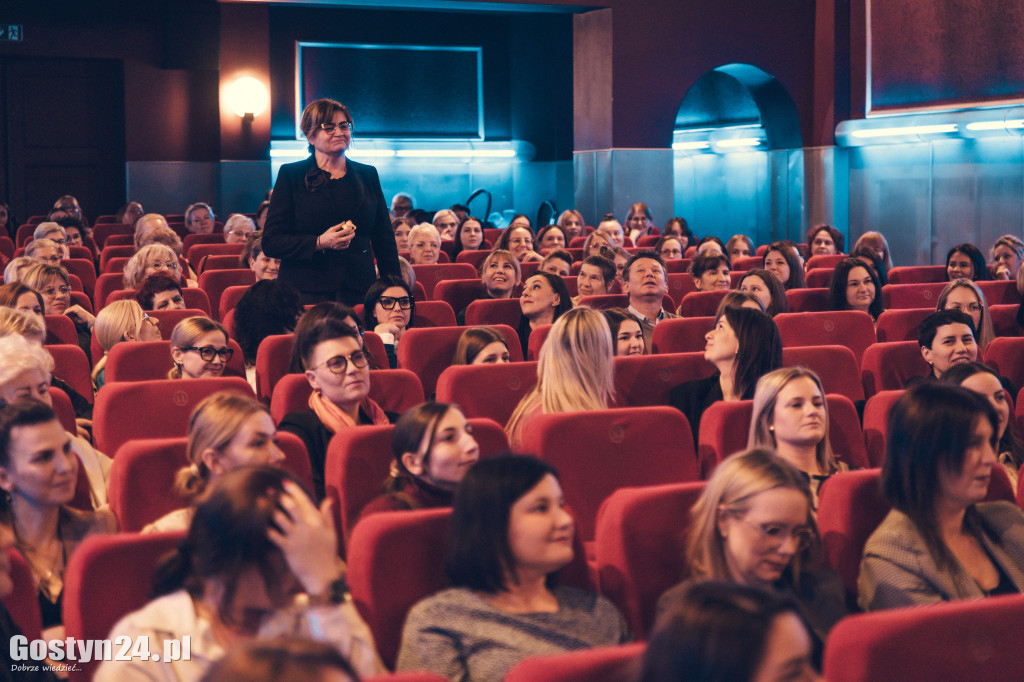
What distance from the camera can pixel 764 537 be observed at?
7.38 ft

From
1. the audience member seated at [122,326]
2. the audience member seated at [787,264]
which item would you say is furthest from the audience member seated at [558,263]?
the audience member seated at [122,326]

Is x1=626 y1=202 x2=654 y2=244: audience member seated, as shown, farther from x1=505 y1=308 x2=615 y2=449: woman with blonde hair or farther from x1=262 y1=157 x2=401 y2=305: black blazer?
x1=505 y1=308 x2=615 y2=449: woman with blonde hair

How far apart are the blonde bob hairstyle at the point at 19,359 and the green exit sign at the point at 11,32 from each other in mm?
11349

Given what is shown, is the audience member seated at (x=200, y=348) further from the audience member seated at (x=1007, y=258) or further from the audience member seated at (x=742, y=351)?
the audience member seated at (x=1007, y=258)

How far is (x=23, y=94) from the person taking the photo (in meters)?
13.6

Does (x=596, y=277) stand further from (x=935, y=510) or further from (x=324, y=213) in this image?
(x=935, y=510)

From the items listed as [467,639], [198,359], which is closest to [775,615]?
[467,639]

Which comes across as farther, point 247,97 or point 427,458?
point 247,97

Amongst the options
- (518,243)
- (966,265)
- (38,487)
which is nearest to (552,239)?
(518,243)

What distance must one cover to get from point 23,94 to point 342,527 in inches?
493

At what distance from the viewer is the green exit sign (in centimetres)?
1305

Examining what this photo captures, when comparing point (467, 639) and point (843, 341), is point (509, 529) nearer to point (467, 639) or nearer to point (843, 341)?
point (467, 639)

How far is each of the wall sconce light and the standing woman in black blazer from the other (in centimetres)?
852

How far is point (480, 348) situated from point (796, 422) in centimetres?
141
